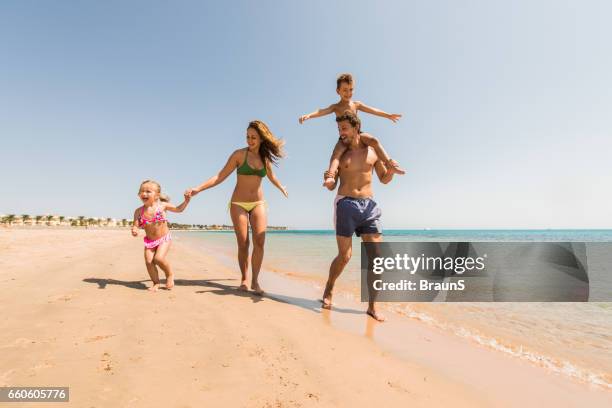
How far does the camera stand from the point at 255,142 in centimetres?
430

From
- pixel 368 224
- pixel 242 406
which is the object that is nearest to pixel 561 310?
pixel 368 224

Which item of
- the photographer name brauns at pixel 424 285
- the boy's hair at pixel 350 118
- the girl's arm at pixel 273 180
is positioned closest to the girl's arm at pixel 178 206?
the girl's arm at pixel 273 180

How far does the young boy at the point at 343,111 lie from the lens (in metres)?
3.56

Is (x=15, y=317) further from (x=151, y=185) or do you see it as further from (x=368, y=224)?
(x=368, y=224)

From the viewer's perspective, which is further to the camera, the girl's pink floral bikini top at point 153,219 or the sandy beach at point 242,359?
the girl's pink floral bikini top at point 153,219

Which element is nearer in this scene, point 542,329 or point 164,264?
point 542,329

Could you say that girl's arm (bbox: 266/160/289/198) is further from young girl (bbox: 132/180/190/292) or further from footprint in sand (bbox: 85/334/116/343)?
footprint in sand (bbox: 85/334/116/343)

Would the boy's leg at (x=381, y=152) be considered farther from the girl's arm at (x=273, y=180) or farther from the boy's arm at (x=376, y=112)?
the girl's arm at (x=273, y=180)

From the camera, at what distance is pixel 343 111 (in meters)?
4.16

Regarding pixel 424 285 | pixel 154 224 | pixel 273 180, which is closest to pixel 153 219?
pixel 154 224

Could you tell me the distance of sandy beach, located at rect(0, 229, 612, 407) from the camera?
158cm

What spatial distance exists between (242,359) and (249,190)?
2.66 m

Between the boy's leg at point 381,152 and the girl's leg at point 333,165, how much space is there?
30cm

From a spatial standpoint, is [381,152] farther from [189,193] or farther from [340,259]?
[189,193]
